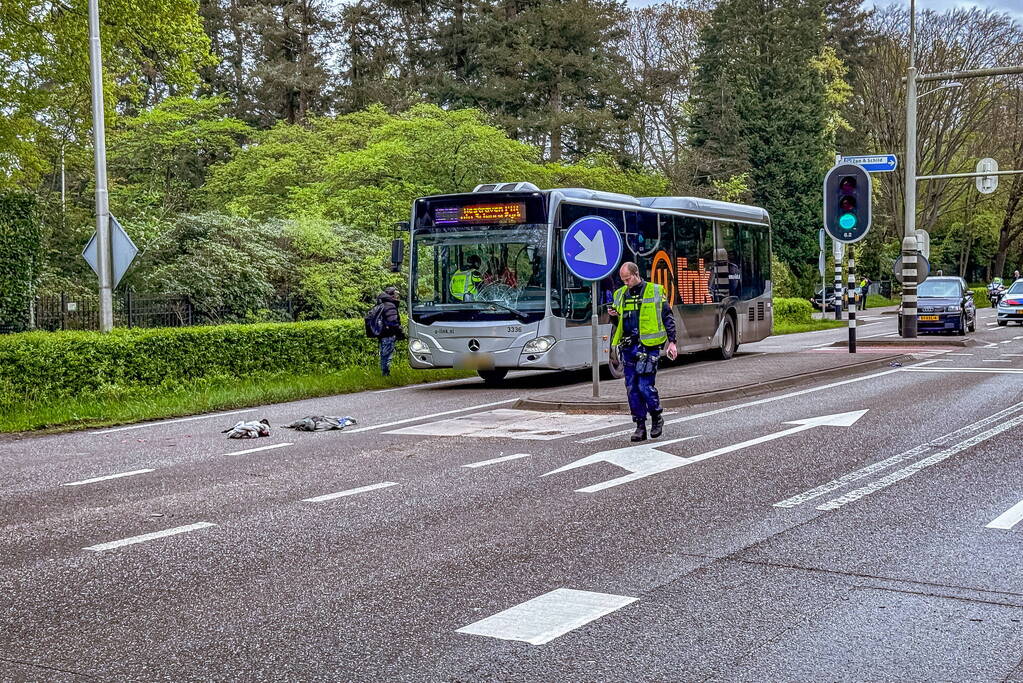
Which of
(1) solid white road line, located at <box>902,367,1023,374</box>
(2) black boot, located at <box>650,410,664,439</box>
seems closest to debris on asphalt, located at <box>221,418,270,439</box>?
(2) black boot, located at <box>650,410,664,439</box>

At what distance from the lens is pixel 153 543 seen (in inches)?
289

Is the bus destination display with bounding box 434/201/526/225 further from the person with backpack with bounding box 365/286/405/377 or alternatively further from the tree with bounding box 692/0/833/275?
the tree with bounding box 692/0/833/275

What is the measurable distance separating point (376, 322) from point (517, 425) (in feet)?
25.1

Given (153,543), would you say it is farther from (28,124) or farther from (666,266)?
(28,124)

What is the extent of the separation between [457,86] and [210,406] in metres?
37.5

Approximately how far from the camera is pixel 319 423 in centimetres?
1371

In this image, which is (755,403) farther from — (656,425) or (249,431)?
(249,431)

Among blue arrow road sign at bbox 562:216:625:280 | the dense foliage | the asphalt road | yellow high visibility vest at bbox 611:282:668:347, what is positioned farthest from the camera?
the dense foliage

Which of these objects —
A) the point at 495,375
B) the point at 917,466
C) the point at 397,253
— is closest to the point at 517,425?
the point at 917,466

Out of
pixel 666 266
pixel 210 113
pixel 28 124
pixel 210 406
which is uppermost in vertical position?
pixel 210 113

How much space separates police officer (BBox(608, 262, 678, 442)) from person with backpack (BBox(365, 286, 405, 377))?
359 inches

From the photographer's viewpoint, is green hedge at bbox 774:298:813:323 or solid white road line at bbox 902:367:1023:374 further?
green hedge at bbox 774:298:813:323

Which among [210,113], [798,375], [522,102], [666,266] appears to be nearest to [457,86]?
[522,102]

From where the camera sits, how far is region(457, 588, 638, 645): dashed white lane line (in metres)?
5.22
